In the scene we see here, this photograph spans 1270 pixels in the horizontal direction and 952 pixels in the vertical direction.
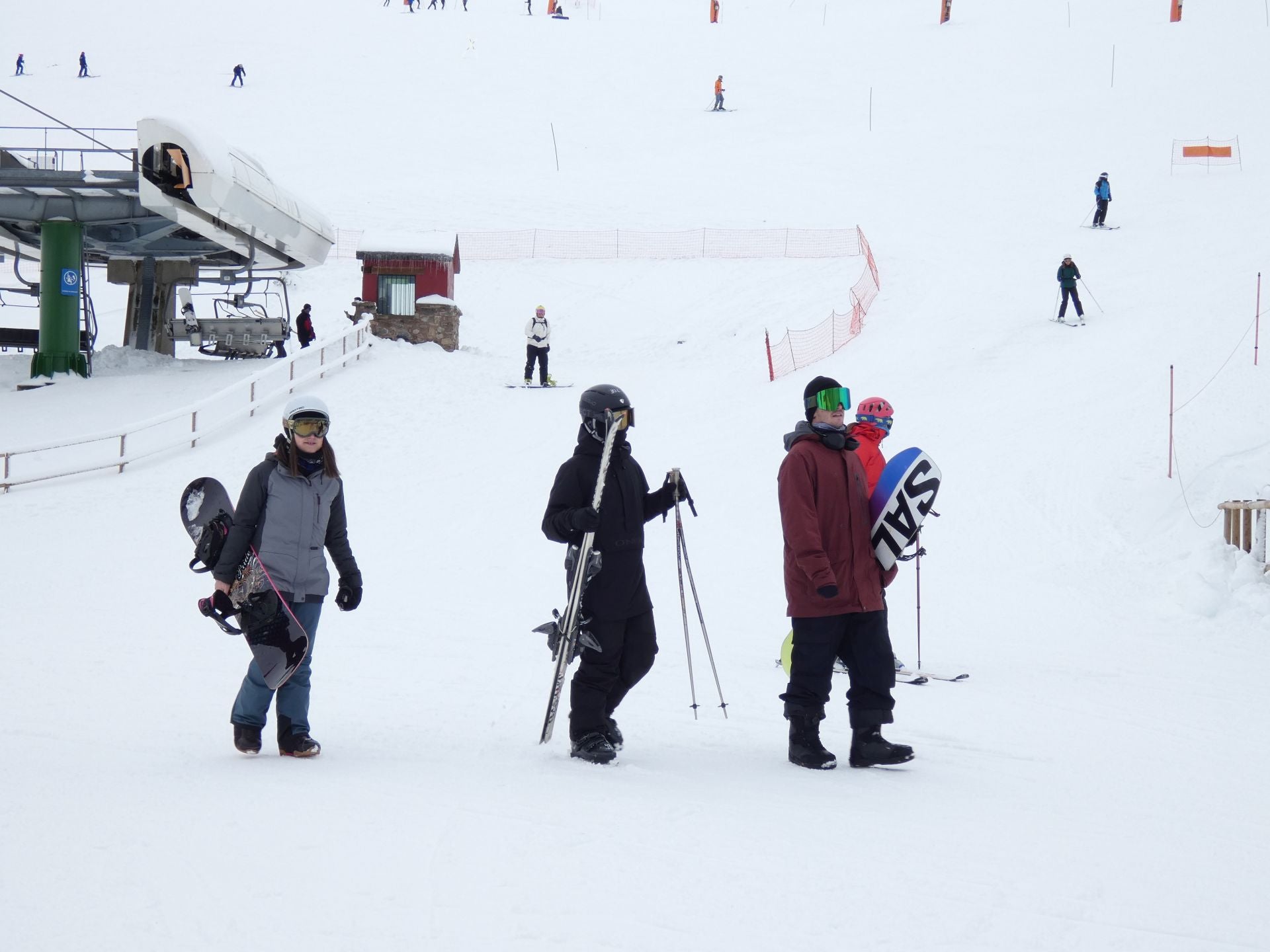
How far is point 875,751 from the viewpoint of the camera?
17.2 ft

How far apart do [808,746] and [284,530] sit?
8.40ft

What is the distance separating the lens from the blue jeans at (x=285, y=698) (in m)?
5.25

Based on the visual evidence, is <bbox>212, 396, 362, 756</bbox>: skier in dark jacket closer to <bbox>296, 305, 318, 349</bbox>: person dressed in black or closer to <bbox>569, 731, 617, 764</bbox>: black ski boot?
<bbox>569, 731, 617, 764</bbox>: black ski boot

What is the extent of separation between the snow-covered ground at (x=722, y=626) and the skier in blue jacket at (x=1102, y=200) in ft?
3.53

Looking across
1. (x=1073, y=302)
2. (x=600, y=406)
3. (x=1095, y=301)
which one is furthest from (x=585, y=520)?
(x=1095, y=301)

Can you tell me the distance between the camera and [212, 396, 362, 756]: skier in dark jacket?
5.11 m

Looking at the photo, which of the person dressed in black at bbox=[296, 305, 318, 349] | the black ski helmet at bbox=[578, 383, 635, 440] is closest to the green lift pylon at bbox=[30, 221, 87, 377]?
the person dressed in black at bbox=[296, 305, 318, 349]

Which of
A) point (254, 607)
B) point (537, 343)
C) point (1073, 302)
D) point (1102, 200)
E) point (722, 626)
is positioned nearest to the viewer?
point (254, 607)

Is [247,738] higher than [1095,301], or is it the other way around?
[1095,301]

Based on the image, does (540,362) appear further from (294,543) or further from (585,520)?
(585,520)

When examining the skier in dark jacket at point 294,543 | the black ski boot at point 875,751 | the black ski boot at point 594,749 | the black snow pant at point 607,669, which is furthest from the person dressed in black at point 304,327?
the black ski boot at point 875,751

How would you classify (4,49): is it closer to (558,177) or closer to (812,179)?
(558,177)

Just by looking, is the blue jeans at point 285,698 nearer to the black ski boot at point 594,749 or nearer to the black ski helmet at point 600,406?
the black ski boot at point 594,749

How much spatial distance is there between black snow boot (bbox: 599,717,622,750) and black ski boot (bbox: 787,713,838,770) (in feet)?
2.60
